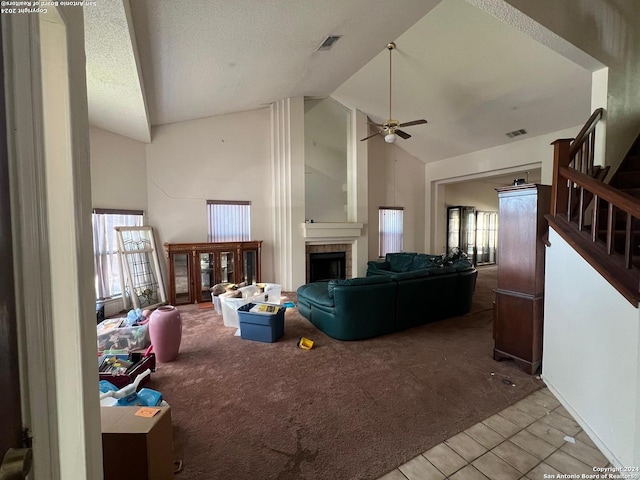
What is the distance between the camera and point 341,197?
7.40 meters

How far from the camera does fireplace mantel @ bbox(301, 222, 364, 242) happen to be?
6.08 meters

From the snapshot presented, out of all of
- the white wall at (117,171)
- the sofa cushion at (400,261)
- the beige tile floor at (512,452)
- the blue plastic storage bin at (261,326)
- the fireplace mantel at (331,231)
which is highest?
the white wall at (117,171)

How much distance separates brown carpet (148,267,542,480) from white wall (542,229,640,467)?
0.41 m

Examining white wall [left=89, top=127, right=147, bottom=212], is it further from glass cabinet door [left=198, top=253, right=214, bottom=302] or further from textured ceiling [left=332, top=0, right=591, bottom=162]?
textured ceiling [left=332, top=0, right=591, bottom=162]

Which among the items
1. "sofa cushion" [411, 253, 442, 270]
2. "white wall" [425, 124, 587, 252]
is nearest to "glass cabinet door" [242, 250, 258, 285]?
"sofa cushion" [411, 253, 442, 270]

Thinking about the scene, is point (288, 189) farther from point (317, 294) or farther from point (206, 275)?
point (317, 294)

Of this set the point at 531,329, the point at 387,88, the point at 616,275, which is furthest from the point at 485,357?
the point at 387,88

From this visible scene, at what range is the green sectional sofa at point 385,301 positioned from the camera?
3.37 m

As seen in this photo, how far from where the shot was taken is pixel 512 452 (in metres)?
1.79

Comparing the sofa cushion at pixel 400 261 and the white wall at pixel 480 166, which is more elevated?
the white wall at pixel 480 166

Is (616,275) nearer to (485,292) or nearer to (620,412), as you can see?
(620,412)

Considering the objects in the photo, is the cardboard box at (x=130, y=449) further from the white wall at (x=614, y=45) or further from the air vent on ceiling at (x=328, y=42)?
the air vent on ceiling at (x=328, y=42)

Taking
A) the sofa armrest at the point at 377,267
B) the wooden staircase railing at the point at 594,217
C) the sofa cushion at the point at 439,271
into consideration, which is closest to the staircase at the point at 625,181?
the wooden staircase railing at the point at 594,217

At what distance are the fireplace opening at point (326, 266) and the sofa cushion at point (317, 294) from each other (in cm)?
225
